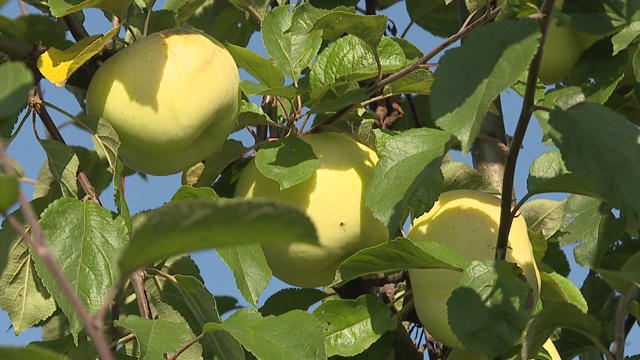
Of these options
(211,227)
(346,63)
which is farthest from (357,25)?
(211,227)

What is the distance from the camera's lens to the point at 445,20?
6.48 feet

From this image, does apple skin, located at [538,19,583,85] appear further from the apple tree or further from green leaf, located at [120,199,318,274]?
green leaf, located at [120,199,318,274]

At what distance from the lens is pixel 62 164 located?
1.41 meters

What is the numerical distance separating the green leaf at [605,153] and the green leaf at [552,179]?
0.05 meters

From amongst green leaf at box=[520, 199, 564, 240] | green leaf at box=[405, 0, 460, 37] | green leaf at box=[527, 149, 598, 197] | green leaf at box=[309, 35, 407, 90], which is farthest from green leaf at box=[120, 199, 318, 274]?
green leaf at box=[405, 0, 460, 37]

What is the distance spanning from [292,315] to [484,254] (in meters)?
0.28

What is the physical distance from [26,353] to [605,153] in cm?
63

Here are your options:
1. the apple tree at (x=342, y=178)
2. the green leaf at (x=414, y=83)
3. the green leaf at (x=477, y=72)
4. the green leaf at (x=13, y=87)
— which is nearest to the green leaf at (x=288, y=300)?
the apple tree at (x=342, y=178)

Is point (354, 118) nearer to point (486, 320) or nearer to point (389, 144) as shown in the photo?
point (389, 144)

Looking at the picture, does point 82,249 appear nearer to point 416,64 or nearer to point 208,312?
point 208,312

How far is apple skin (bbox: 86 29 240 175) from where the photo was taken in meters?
1.33

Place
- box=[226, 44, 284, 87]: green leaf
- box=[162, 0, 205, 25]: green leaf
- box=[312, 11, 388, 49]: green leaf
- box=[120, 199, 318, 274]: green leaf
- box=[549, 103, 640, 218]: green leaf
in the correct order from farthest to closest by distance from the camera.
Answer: box=[162, 0, 205, 25]: green leaf
box=[226, 44, 284, 87]: green leaf
box=[312, 11, 388, 49]: green leaf
box=[549, 103, 640, 218]: green leaf
box=[120, 199, 318, 274]: green leaf

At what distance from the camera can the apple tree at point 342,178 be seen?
3.59 ft

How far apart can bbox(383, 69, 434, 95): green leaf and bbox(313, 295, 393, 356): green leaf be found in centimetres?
30
